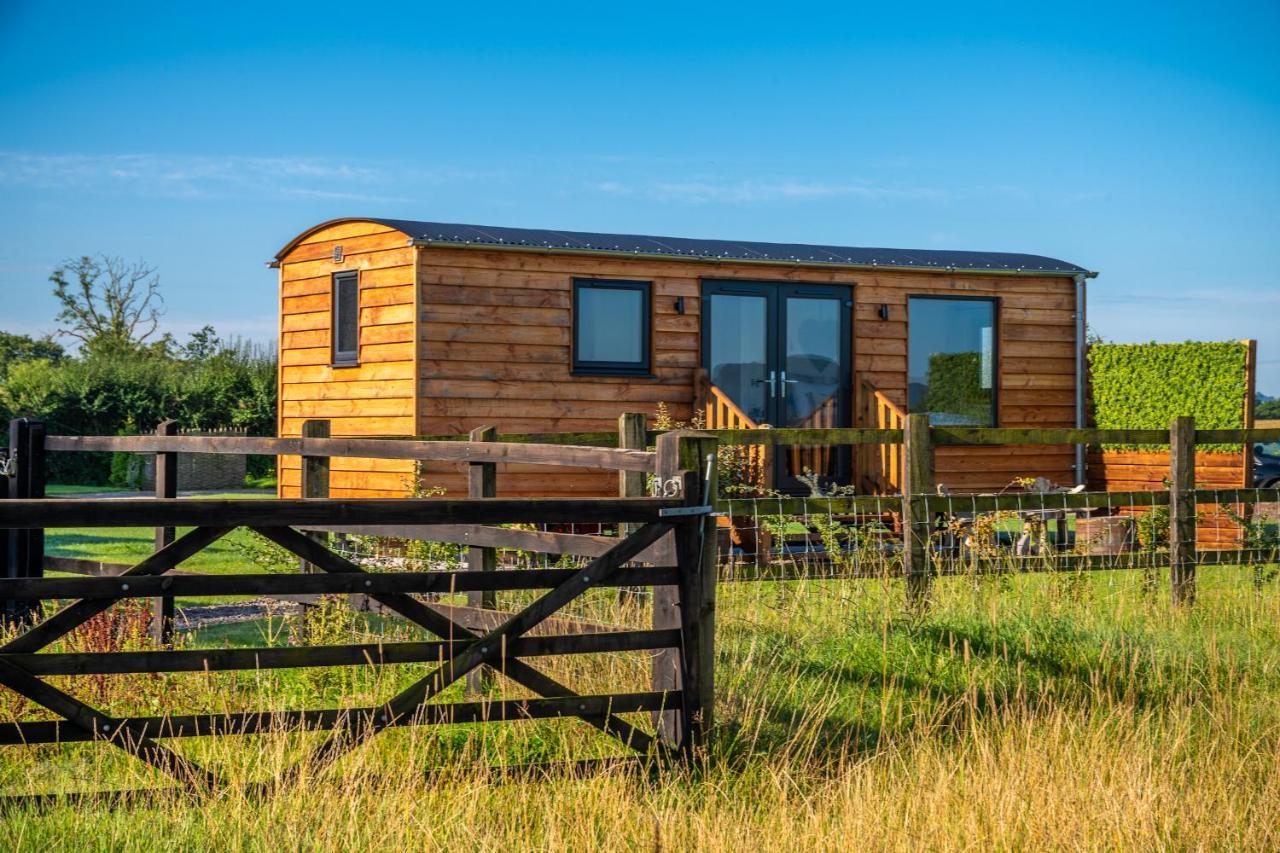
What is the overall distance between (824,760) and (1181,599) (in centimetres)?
436

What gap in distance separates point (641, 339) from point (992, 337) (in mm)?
4116

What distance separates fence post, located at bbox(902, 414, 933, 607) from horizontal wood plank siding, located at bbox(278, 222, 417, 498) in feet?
18.1

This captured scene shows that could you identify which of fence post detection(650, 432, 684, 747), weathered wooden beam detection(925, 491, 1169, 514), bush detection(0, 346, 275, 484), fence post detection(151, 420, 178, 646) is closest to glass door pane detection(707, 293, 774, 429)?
weathered wooden beam detection(925, 491, 1169, 514)

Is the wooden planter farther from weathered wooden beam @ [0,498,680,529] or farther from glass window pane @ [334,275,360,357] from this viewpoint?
weathered wooden beam @ [0,498,680,529]

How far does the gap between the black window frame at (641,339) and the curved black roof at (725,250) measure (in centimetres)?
34

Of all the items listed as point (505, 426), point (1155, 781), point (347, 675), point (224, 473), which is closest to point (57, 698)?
point (347, 675)

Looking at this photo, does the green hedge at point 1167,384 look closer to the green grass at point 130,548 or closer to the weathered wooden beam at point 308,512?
the green grass at point 130,548

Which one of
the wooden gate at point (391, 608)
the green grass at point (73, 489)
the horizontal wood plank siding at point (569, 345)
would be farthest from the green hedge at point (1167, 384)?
the green grass at point (73, 489)

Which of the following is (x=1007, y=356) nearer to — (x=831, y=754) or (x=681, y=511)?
(x=831, y=754)

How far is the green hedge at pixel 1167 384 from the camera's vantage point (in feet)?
47.1

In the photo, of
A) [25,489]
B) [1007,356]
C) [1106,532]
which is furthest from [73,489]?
[1106,532]

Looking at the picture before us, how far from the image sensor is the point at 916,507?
7570 millimetres

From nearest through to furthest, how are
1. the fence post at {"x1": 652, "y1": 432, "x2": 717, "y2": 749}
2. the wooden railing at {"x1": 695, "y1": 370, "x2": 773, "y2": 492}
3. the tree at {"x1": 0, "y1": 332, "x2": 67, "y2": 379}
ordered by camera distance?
the fence post at {"x1": 652, "y1": 432, "x2": 717, "y2": 749}
the wooden railing at {"x1": 695, "y1": 370, "x2": 773, "y2": 492}
the tree at {"x1": 0, "y1": 332, "x2": 67, "y2": 379}

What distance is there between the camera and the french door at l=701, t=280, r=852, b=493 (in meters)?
13.8
